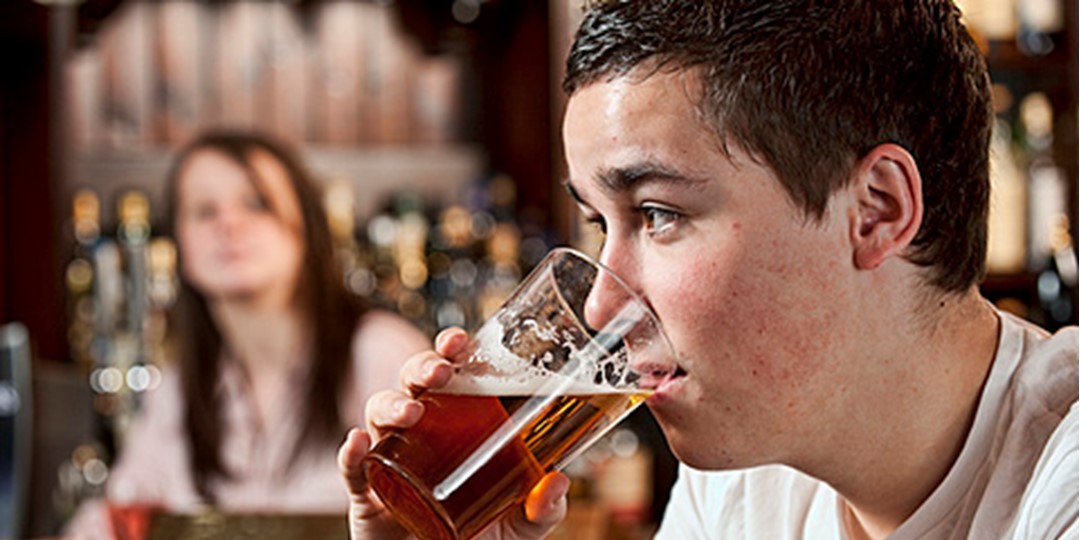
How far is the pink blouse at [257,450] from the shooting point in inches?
121

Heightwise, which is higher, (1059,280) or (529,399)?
(529,399)

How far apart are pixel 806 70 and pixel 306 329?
7.68ft

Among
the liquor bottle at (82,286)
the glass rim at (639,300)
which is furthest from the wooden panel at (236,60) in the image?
the glass rim at (639,300)

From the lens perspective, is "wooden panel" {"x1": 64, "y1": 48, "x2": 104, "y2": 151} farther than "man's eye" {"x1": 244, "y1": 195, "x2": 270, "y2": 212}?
Yes

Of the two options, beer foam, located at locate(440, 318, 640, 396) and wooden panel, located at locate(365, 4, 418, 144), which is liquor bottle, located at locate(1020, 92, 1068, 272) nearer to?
wooden panel, located at locate(365, 4, 418, 144)

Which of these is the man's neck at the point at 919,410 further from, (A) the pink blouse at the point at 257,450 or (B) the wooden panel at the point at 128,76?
(B) the wooden panel at the point at 128,76

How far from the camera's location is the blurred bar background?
3.74 metres

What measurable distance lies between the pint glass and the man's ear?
17cm

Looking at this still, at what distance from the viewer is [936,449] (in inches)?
42.6

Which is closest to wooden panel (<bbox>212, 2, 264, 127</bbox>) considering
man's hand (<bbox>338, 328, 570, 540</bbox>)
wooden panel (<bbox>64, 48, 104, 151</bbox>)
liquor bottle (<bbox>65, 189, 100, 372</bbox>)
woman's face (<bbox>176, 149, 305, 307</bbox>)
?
wooden panel (<bbox>64, 48, 104, 151</bbox>)

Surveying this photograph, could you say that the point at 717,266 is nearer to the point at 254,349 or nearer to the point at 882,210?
the point at 882,210

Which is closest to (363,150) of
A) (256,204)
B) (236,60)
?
(236,60)

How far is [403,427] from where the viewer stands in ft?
3.35

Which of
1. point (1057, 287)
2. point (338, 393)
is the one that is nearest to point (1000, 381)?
point (338, 393)
